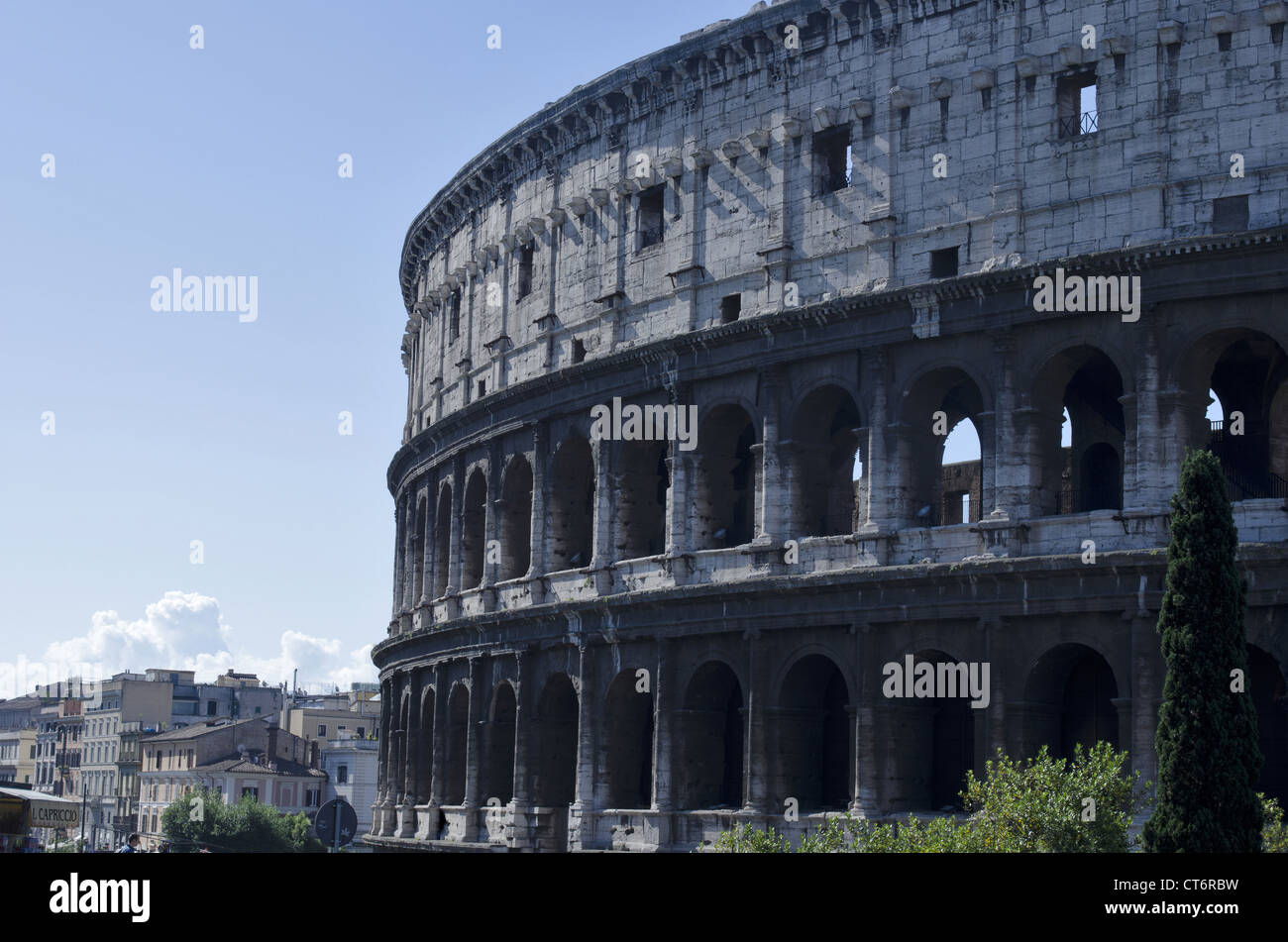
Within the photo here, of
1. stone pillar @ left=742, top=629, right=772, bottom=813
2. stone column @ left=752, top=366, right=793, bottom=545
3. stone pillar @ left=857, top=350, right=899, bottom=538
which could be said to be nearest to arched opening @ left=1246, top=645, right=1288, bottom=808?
stone pillar @ left=857, top=350, right=899, bottom=538

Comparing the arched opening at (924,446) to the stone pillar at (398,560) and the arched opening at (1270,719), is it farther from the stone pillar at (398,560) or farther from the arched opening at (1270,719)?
the stone pillar at (398,560)

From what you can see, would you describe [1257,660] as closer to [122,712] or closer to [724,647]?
[724,647]

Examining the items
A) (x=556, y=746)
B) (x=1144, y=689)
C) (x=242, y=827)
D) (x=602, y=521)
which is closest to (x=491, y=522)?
(x=602, y=521)

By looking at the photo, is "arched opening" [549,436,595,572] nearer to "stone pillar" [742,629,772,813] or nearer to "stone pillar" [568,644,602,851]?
"stone pillar" [568,644,602,851]

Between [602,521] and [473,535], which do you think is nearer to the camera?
[602,521]

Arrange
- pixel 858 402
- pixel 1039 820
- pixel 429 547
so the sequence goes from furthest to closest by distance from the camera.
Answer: pixel 429 547, pixel 858 402, pixel 1039 820

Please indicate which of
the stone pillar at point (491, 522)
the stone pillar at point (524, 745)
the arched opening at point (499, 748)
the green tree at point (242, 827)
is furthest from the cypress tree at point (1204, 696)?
the green tree at point (242, 827)

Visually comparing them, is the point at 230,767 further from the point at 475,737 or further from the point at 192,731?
the point at 475,737

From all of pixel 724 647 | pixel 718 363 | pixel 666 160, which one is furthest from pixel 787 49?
pixel 724 647
